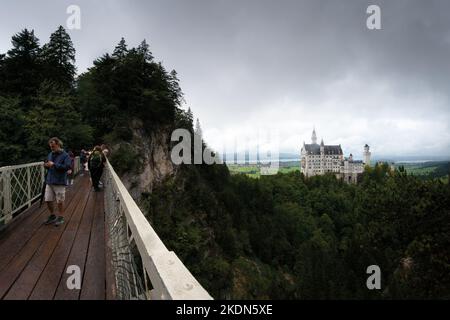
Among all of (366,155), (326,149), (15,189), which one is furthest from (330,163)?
(15,189)

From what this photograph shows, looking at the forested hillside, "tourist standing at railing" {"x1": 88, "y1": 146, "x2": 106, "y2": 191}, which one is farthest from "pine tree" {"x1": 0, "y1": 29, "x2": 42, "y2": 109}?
"tourist standing at railing" {"x1": 88, "y1": 146, "x2": 106, "y2": 191}

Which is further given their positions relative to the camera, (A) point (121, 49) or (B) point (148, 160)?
(A) point (121, 49)

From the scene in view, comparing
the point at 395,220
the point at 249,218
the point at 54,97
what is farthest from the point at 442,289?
the point at 249,218

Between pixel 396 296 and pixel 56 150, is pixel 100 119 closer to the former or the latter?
pixel 56 150

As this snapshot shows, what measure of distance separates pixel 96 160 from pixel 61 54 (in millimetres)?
39082

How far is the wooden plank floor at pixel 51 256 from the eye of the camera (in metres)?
3.28

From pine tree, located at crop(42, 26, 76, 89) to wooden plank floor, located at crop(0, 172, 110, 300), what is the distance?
3652 centimetres

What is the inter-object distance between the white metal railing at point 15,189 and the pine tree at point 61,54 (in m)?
33.4

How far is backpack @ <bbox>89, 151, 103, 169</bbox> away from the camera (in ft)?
31.7

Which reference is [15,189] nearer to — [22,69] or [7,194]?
[7,194]

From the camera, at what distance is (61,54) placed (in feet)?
130

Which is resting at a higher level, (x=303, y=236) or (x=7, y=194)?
(x=7, y=194)

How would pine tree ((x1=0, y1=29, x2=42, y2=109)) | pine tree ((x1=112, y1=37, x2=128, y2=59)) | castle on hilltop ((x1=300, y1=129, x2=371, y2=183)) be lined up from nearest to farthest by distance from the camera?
pine tree ((x1=0, y1=29, x2=42, y2=109)), pine tree ((x1=112, y1=37, x2=128, y2=59)), castle on hilltop ((x1=300, y1=129, x2=371, y2=183))

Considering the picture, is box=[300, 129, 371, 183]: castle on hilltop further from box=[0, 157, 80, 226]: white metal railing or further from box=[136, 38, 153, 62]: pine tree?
box=[0, 157, 80, 226]: white metal railing
